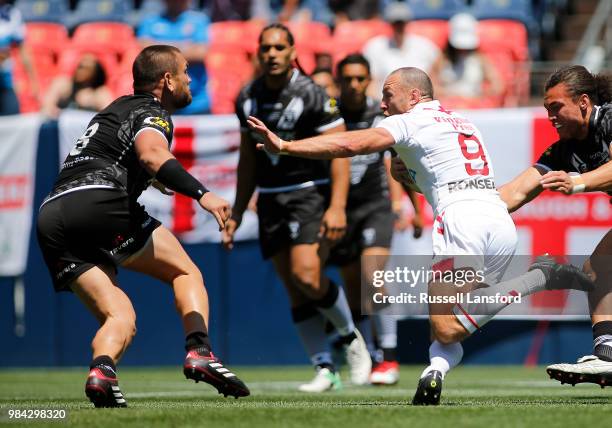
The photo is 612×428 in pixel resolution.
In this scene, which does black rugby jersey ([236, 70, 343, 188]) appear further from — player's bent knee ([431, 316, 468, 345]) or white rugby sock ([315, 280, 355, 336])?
→ player's bent knee ([431, 316, 468, 345])

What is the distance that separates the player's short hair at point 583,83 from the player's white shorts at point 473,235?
2.94ft

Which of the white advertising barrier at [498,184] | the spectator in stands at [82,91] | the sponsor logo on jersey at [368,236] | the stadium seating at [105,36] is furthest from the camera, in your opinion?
the stadium seating at [105,36]

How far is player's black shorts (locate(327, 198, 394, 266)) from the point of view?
33.4 feet

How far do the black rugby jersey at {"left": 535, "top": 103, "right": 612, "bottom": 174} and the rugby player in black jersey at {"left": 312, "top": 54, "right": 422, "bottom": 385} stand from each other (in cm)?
286

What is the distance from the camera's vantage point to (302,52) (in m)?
15.1

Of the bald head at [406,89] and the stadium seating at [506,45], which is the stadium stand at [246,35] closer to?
the stadium seating at [506,45]

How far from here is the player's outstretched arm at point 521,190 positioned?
6.95 metres

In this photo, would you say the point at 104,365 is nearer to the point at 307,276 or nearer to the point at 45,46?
the point at 307,276

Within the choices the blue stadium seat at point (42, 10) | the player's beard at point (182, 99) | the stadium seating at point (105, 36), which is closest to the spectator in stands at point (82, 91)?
the stadium seating at point (105, 36)

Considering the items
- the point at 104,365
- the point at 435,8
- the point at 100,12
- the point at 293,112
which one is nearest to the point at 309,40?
the point at 435,8

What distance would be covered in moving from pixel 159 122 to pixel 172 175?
0.42m

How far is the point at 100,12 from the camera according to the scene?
16.7 m

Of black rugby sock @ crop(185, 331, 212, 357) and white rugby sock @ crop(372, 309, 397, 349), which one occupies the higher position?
black rugby sock @ crop(185, 331, 212, 357)

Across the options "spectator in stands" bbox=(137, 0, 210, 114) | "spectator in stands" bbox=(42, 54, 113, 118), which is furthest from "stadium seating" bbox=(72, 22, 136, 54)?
"spectator in stands" bbox=(42, 54, 113, 118)
